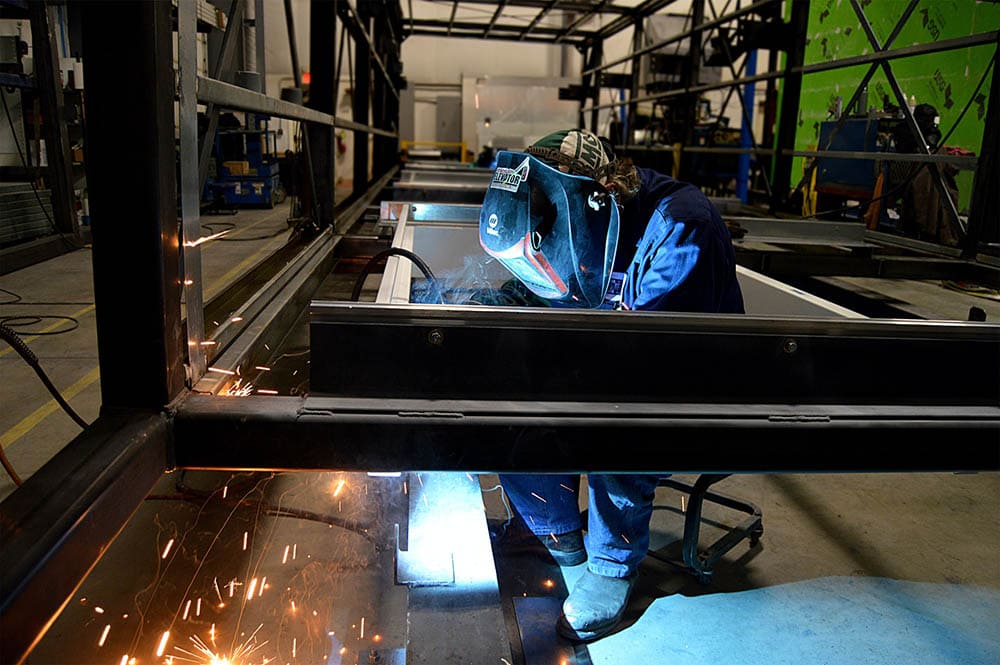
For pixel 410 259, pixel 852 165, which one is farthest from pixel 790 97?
pixel 410 259

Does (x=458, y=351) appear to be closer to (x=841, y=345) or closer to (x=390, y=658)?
(x=841, y=345)

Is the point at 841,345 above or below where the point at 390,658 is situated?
above

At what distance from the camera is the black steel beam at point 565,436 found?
128 centimetres

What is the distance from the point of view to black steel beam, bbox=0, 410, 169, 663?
79 centimetres

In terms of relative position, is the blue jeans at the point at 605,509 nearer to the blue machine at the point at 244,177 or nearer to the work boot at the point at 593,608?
the work boot at the point at 593,608

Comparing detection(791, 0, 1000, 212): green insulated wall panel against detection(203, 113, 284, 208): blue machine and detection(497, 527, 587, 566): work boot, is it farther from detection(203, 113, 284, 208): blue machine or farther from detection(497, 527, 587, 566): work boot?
detection(203, 113, 284, 208): blue machine

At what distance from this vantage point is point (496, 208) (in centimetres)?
178

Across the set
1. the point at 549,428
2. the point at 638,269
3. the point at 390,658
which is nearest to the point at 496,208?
the point at 638,269

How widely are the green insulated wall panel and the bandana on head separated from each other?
3586 mm

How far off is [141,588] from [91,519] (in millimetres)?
1338

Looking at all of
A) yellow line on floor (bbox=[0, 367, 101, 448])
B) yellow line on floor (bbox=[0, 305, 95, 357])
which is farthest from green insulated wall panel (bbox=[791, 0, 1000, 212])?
yellow line on floor (bbox=[0, 305, 95, 357])

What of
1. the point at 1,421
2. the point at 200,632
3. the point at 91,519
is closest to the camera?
the point at 91,519

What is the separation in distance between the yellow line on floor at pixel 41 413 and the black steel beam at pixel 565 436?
1737 millimetres

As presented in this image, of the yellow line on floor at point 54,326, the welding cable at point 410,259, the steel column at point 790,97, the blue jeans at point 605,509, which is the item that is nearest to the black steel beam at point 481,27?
the steel column at point 790,97
